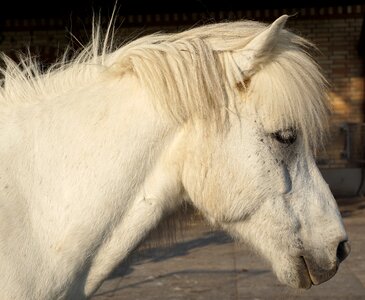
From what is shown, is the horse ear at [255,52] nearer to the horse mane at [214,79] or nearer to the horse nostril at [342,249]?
the horse mane at [214,79]

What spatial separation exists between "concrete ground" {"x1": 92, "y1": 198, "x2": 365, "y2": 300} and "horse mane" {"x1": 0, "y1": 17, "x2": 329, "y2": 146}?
3.02 meters

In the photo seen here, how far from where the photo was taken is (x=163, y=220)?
2355mm

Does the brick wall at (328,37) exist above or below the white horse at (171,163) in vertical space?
below

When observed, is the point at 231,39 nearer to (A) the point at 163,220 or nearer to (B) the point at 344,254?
(A) the point at 163,220

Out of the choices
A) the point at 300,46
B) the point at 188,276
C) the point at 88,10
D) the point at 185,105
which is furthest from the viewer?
the point at 88,10

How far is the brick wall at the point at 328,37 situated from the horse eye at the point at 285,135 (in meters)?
9.32

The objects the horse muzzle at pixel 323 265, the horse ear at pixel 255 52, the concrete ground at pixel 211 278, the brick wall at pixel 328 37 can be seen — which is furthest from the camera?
the brick wall at pixel 328 37

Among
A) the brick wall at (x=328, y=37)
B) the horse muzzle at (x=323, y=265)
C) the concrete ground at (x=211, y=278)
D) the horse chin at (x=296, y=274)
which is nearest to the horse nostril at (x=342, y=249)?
the horse muzzle at (x=323, y=265)

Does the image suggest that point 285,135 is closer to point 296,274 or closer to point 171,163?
point 171,163

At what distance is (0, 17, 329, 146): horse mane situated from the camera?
2.22 meters

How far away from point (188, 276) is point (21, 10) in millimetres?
6986

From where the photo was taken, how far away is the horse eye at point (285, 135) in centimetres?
227

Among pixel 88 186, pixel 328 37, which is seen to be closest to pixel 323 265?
pixel 88 186

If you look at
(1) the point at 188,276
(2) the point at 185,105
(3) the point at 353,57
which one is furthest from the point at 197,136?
(3) the point at 353,57
